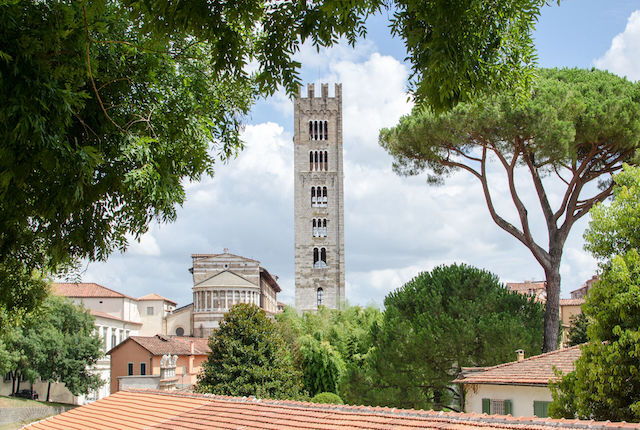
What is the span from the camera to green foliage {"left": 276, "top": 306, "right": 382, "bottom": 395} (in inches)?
1491

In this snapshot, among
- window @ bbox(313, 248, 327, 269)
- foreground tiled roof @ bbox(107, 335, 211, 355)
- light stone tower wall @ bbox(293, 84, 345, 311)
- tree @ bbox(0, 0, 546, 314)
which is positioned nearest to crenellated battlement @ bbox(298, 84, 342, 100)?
light stone tower wall @ bbox(293, 84, 345, 311)

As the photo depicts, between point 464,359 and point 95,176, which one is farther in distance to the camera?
point 464,359

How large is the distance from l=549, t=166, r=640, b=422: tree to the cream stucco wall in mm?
5308

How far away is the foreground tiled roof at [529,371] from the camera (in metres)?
17.9

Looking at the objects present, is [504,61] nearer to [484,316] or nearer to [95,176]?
[95,176]

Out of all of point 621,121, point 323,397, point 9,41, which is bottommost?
point 323,397

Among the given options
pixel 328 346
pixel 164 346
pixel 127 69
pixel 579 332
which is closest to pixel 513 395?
pixel 127 69

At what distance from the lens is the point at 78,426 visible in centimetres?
1584

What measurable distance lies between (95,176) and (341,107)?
7006 centimetres

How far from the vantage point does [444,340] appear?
24.8 metres

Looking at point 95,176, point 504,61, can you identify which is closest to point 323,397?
point 95,176

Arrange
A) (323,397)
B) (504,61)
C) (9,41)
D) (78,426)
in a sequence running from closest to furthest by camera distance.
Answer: (9,41) < (504,61) < (78,426) < (323,397)

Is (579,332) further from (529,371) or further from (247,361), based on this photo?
(529,371)

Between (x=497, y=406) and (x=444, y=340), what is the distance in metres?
5.65
